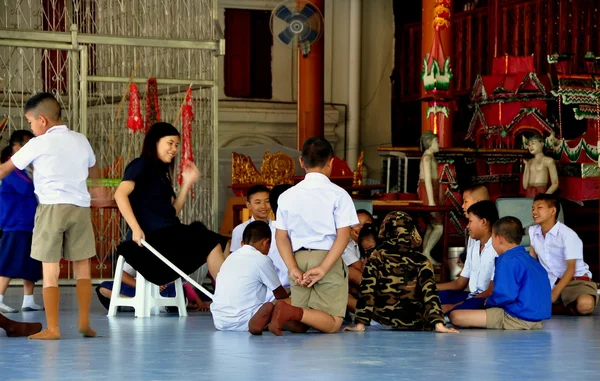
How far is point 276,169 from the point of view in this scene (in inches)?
421

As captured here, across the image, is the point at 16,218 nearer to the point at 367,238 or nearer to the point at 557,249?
the point at 367,238

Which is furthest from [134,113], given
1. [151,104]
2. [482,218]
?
[482,218]

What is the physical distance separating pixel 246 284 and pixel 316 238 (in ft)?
1.44

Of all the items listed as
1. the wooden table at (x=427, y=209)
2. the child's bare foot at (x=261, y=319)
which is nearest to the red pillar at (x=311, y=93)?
the wooden table at (x=427, y=209)

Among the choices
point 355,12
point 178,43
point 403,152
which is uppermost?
point 355,12

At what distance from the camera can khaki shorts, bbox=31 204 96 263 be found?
5.16 metres

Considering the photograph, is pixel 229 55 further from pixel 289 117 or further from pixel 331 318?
pixel 331 318

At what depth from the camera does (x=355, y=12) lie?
1517cm

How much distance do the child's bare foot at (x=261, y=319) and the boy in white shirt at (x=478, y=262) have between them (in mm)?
1345

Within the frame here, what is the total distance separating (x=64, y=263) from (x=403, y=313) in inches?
206

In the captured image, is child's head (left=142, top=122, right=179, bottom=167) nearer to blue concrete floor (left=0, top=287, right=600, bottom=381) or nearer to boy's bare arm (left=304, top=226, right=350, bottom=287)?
blue concrete floor (left=0, top=287, right=600, bottom=381)

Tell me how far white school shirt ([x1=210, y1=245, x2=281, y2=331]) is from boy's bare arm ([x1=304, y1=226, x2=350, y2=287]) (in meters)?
0.25

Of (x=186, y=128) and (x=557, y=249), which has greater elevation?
(x=186, y=128)

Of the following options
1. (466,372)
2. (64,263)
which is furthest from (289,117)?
(466,372)
